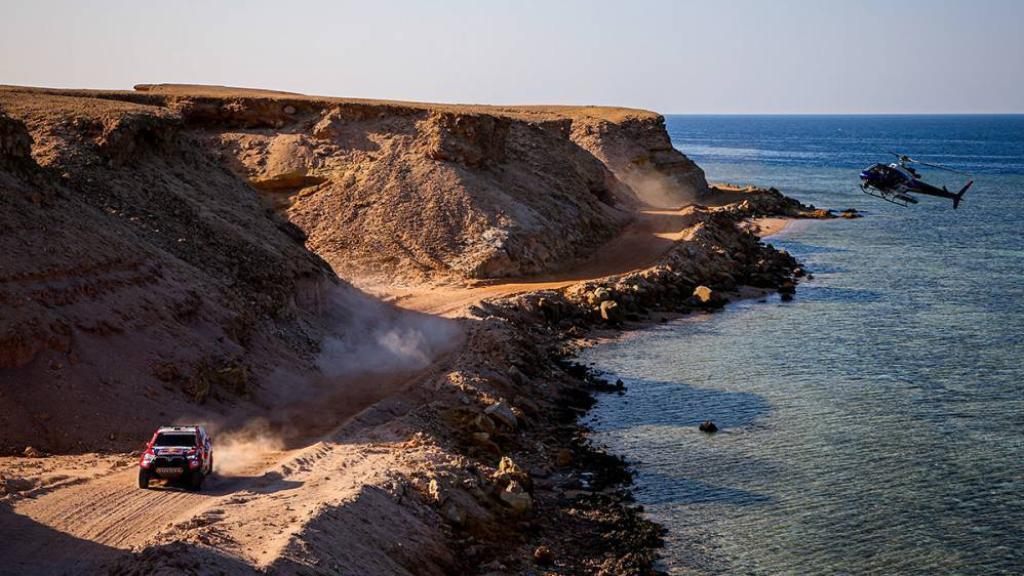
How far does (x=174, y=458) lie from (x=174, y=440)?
1.30 ft

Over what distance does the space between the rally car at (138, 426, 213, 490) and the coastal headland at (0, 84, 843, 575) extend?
0.36 metres

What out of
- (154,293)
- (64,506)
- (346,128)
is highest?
(346,128)

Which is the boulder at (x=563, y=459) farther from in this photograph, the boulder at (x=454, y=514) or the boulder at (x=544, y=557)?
the boulder at (x=544, y=557)

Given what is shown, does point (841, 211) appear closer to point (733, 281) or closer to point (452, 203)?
point (733, 281)

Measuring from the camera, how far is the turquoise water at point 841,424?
22609 millimetres

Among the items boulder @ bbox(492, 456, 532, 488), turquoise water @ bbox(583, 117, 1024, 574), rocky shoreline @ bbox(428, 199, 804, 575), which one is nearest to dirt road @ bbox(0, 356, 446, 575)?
boulder @ bbox(492, 456, 532, 488)

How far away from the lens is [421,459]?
23766 millimetres

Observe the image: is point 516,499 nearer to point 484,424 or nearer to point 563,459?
point 563,459

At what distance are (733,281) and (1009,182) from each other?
73.0 meters

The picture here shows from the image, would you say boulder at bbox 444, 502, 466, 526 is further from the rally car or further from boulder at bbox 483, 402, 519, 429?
boulder at bbox 483, 402, 519, 429

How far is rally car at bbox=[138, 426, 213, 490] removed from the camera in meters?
19.5

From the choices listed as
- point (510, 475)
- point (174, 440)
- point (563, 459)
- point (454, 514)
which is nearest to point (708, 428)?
point (563, 459)

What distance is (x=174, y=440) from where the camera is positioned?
1983 centimetres

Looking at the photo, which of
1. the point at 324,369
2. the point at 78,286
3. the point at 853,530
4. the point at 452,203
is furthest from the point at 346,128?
the point at 853,530
